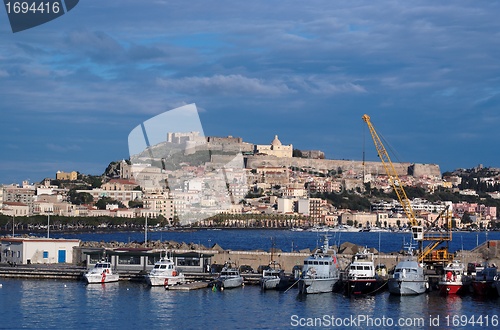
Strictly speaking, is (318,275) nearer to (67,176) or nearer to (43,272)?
(43,272)

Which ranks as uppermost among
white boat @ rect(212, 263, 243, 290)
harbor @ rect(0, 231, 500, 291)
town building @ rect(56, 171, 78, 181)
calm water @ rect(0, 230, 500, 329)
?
town building @ rect(56, 171, 78, 181)

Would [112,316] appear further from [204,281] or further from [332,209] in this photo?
[332,209]

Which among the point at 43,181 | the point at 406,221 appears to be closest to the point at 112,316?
the point at 406,221

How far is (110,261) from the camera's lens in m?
23.9

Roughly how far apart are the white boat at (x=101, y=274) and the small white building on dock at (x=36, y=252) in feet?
10.7

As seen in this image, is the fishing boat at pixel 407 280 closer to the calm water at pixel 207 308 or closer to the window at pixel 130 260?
the calm water at pixel 207 308

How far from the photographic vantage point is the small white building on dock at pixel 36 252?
83.7 ft

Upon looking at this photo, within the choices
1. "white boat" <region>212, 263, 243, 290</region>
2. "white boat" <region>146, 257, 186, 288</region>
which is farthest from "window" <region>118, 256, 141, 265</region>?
"white boat" <region>212, 263, 243, 290</region>

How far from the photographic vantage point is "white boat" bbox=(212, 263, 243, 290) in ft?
69.4

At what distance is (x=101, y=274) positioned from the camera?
73.3ft

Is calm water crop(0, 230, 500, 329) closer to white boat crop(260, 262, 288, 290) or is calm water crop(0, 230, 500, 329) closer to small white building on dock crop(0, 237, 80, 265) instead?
white boat crop(260, 262, 288, 290)

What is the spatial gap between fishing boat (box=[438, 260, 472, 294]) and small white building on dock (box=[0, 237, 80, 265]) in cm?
1052

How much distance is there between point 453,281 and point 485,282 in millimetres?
657

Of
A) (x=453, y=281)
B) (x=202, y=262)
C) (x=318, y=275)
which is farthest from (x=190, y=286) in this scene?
(x=453, y=281)
